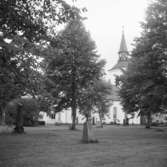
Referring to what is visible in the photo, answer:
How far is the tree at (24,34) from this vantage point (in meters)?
9.68

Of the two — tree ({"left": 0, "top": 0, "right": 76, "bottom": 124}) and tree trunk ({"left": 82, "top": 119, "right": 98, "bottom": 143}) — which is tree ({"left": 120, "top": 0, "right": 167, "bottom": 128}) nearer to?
tree trunk ({"left": 82, "top": 119, "right": 98, "bottom": 143})

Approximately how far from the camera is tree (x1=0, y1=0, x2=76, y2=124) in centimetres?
968

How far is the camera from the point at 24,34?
1074 centimetres

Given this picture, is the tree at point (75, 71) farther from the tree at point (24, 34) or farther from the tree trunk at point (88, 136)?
the tree at point (24, 34)

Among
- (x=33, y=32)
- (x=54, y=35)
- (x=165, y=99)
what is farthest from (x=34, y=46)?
(x=165, y=99)

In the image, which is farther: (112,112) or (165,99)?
(112,112)

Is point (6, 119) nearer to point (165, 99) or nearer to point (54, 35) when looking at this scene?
point (165, 99)

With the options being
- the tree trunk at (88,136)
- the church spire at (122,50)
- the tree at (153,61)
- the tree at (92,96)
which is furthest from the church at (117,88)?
the tree trunk at (88,136)

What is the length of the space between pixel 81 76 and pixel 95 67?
1.93 meters

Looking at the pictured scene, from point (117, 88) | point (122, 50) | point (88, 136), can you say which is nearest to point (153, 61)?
point (88, 136)

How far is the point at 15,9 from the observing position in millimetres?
10078

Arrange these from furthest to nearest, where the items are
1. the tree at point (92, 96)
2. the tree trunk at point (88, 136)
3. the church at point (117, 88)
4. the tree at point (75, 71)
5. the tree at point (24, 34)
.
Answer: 1. the church at point (117, 88)
2. the tree at point (92, 96)
3. the tree at point (75, 71)
4. the tree trunk at point (88, 136)
5. the tree at point (24, 34)

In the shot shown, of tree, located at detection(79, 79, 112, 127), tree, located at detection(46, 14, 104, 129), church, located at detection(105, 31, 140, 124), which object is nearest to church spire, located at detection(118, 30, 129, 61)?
church, located at detection(105, 31, 140, 124)

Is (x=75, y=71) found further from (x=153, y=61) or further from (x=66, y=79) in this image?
(x=153, y=61)
